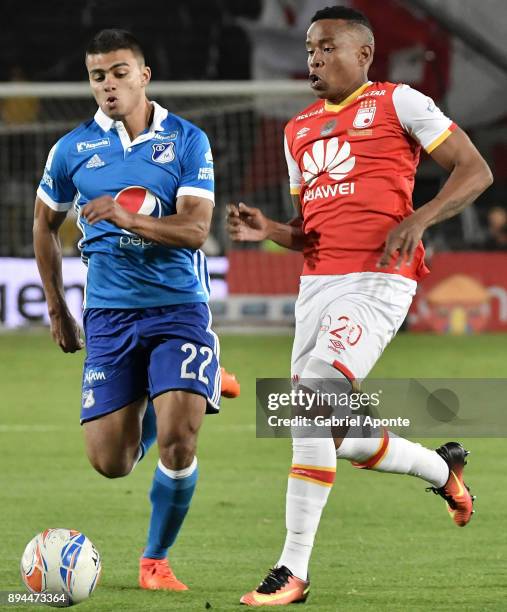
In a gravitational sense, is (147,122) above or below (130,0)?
below

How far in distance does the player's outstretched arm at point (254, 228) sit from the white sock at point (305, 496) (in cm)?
90

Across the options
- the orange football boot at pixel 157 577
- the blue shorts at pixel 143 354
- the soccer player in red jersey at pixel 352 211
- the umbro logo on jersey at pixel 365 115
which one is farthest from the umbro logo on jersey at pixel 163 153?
the orange football boot at pixel 157 577

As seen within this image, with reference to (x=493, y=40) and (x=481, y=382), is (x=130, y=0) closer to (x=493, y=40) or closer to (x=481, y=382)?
(x=493, y=40)

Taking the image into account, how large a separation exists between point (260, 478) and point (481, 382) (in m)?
5.23

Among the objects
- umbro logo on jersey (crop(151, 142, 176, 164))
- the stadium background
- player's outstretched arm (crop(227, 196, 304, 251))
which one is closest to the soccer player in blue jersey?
umbro logo on jersey (crop(151, 142, 176, 164))

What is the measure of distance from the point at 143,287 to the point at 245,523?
1.75 metres

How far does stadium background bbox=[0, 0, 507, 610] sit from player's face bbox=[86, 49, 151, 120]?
208 centimetres

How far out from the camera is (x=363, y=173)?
20.2 feet

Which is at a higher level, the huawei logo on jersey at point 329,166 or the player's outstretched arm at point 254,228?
the huawei logo on jersey at point 329,166

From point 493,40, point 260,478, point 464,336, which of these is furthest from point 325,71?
point 493,40

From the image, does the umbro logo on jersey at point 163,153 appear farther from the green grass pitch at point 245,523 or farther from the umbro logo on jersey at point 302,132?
the green grass pitch at point 245,523

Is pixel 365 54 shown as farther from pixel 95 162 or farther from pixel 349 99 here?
pixel 95 162

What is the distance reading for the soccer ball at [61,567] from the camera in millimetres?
5359

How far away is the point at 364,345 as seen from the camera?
5.89m
